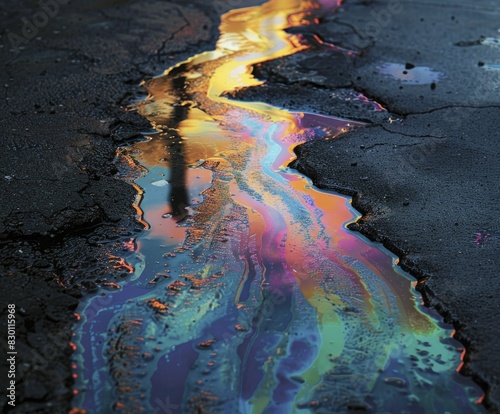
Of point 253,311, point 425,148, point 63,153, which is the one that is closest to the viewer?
point 253,311

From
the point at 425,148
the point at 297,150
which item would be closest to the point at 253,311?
the point at 297,150

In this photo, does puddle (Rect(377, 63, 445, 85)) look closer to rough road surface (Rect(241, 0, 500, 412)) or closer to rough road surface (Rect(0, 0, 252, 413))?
rough road surface (Rect(241, 0, 500, 412))

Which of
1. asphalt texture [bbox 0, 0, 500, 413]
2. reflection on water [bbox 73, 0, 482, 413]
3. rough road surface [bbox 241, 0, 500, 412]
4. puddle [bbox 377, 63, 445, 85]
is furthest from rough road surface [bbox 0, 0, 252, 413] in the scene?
puddle [bbox 377, 63, 445, 85]

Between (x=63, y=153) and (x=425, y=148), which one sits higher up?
(x=63, y=153)

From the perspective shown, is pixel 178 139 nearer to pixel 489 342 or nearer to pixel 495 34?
pixel 489 342

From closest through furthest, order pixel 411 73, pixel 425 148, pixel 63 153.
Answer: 1. pixel 63 153
2. pixel 425 148
3. pixel 411 73

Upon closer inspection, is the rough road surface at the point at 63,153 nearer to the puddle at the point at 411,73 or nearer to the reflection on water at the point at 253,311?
the reflection on water at the point at 253,311

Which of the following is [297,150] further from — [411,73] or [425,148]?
[411,73]
